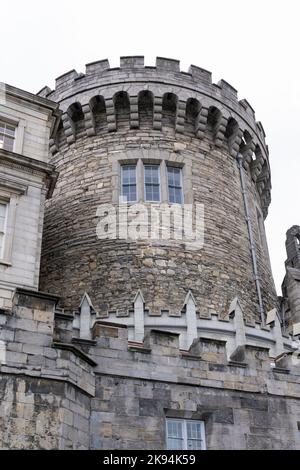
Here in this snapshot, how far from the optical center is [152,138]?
18.9 meters

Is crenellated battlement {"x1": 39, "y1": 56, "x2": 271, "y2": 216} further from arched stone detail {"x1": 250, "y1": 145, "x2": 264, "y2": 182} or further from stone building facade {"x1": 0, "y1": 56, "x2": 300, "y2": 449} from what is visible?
arched stone detail {"x1": 250, "y1": 145, "x2": 264, "y2": 182}

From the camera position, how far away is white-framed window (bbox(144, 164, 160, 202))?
18.1 metres

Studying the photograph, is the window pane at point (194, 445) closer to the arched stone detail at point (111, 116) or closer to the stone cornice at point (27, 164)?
the stone cornice at point (27, 164)

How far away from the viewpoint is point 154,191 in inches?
719


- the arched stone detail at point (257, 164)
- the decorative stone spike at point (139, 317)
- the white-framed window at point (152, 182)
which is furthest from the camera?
the arched stone detail at point (257, 164)

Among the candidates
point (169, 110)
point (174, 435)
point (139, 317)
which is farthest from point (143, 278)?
point (174, 435)

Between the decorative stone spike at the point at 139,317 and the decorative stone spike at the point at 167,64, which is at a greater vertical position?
the decorative stone spike at the point at 167,64

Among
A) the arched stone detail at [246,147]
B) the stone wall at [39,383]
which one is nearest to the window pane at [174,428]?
the stone wall at [39,383]

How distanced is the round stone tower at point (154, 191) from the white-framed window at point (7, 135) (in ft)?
12.8

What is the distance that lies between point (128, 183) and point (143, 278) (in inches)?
135

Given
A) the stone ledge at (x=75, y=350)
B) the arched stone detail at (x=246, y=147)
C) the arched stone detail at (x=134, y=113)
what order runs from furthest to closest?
the arched stone detail at (x=246, y=147), the arched stone detail at (x=134, y=113), the stone ledge at (x=75, y=350)

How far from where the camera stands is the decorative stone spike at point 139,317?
47.1ft

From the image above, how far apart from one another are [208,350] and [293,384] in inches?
75.5
